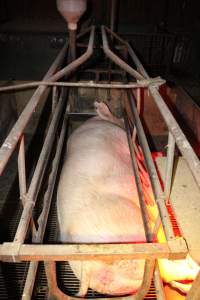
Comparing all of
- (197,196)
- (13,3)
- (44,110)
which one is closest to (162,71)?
(44,110)

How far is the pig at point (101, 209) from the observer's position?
2018 mm

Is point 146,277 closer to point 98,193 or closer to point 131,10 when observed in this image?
point 98,193

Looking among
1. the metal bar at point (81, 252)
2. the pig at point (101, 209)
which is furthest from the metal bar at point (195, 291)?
the pig at point (101, 209)

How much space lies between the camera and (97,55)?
6766mm

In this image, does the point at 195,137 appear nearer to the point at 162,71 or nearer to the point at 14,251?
the point at 162,71

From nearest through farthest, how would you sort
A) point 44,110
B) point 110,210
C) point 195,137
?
point 110,210 < point 195,137 < point 44,110

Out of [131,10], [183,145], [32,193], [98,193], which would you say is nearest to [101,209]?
[98,193]

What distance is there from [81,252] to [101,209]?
3.28 feet

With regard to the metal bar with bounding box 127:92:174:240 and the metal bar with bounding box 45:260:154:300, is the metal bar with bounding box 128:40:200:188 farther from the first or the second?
the metal bar with bounding box 45:260:154:300

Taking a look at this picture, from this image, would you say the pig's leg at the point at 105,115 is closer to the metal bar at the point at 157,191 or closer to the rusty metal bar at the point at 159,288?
the metal bar at the point at 157,191

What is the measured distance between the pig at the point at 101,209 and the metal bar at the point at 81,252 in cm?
70

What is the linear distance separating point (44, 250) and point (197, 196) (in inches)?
59.9

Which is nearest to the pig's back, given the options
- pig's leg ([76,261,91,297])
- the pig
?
the pig

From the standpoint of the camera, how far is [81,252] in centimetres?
127
